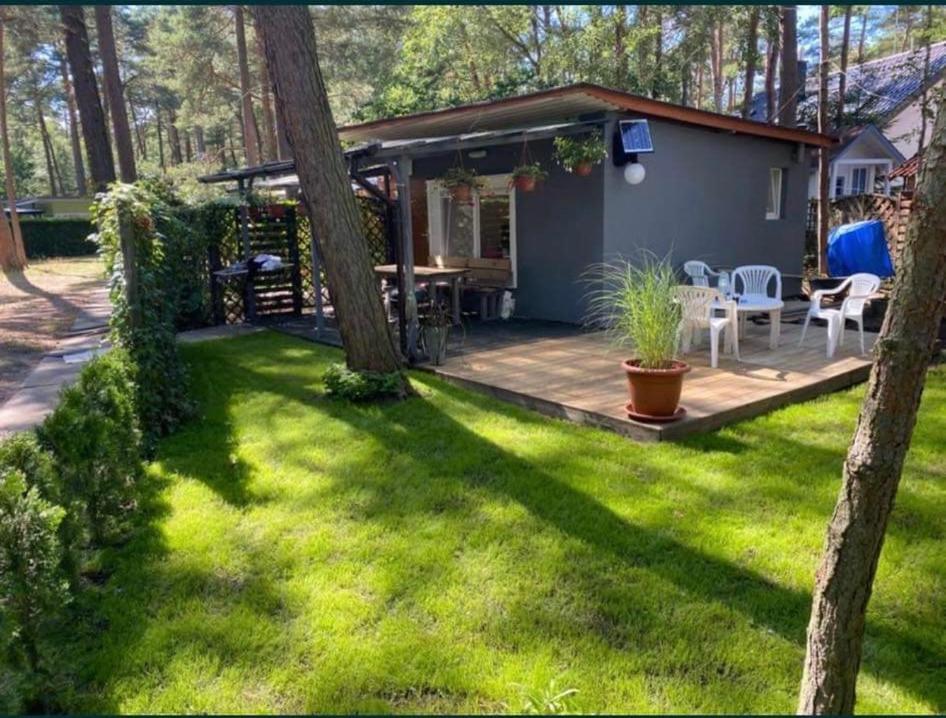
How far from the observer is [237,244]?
9805mm

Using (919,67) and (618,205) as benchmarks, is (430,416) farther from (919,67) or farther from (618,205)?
(919,67)

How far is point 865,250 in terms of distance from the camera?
32.1 feet

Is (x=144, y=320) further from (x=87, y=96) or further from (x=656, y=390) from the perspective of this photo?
(x=87, y=96)

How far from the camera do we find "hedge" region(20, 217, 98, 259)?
2256 centimetres

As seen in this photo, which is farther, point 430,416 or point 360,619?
point 430,416

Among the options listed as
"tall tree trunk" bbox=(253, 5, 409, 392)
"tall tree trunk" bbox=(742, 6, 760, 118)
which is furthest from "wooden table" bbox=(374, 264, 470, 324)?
"tall tree trunk" bbox=(742, 6, 760, 118)

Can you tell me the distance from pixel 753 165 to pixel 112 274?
817cm

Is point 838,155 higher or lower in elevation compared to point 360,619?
higher

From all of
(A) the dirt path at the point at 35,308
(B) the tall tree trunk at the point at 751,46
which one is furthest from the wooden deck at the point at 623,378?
(B) the tall tree trunk at the point at 751,46

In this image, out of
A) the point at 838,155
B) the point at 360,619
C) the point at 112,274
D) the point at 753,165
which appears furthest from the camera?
the point at 838,155

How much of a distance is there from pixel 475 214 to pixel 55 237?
63.9ft

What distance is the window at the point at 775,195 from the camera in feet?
33.2

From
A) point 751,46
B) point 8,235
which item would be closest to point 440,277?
point 751,46

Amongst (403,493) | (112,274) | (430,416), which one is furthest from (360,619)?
(112,274)
